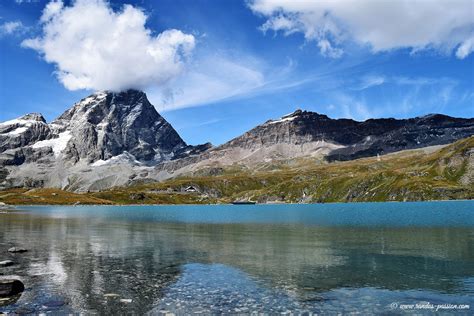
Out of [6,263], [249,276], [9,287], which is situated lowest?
[249,276]

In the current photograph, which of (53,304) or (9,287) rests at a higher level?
(9,287)

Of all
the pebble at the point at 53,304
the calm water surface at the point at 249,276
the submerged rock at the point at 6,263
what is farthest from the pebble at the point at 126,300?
the submerged rock at the point at 6,263

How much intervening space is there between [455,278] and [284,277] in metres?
17.2

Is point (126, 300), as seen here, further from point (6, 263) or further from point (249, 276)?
point (6, 263)

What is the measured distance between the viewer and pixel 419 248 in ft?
213

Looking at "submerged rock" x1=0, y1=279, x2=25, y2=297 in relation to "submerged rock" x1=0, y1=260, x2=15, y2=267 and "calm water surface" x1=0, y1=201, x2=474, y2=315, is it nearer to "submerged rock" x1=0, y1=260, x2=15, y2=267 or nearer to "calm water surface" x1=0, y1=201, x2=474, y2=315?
"calm water surface" x1=0, y1=201, x2=474, y2=315

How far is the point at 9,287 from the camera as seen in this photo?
38094 mm

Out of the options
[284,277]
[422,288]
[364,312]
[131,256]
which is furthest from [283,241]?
[364,312]

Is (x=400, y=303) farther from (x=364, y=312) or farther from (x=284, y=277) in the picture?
(x=284, y=277)

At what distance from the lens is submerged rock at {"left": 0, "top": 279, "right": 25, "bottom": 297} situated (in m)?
37.8

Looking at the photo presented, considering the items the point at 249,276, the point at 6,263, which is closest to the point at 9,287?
the point at 6,263

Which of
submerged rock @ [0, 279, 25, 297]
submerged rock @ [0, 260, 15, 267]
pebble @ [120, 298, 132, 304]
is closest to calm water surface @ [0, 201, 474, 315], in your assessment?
pebble @ [120, 298, 132, 304]

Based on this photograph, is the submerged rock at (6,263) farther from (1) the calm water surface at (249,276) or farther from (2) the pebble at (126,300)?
(2) the pebble at (126,300)

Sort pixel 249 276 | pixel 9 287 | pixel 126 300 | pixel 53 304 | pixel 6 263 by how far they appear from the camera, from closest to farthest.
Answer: pixel 53 304 → pixel 126 300 → pixel 9 287 → pixel 249 276 → pixel 6 263
